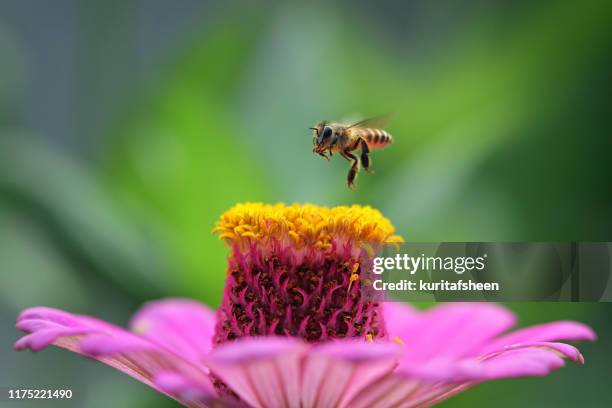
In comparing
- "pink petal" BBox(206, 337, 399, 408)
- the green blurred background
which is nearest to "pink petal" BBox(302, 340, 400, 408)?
"pink petal" BBox(206, 337, 399, 408)

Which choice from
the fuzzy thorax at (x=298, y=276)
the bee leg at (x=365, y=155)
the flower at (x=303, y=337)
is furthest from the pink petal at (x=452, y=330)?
the bee leg at (x=365, y=155)

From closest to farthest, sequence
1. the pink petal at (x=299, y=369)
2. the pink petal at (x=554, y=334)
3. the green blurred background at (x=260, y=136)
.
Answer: the pink petal at (x=299, y=369) → the pink petal at (x=554, y=334) → the green blurred background at (x=260, y=136)

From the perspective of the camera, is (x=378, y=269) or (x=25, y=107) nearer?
(x=378, y=269)

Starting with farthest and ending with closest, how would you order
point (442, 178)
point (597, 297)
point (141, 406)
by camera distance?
point (442, 178), point (141, 406), point (597, 297)

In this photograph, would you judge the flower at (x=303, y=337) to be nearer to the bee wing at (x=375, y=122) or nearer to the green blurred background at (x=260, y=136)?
the bee wing at (x=375, y=122)

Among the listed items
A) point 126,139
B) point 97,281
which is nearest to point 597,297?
point 97,281

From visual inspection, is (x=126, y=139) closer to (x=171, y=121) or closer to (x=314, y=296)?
(x=171, y=121)

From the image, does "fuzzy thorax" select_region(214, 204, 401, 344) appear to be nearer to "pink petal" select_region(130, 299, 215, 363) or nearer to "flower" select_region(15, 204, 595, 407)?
"flower" select_region(15, 204, 595, 407)
